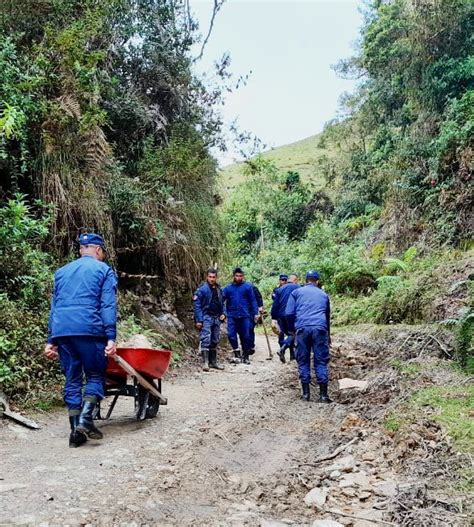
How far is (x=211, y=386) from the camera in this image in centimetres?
852

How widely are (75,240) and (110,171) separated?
1.79 metres

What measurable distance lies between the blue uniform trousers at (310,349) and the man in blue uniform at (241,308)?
11.4ft

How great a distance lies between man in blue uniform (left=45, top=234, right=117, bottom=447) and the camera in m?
5.01

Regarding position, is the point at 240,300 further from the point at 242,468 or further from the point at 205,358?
the point at 242,468

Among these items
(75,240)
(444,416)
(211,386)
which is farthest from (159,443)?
(75,240)

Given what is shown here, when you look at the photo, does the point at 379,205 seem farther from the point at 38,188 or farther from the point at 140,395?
the point at 140,395

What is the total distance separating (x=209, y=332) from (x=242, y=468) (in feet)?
18.5

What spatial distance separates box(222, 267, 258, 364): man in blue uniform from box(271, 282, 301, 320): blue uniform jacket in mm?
614

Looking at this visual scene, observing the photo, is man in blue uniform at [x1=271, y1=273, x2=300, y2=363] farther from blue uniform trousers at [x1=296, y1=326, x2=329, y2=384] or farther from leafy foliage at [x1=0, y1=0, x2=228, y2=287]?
blue uniform trousers at [x1=296, y1=326, x2=329, y2=384]

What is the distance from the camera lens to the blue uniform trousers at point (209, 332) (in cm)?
1025

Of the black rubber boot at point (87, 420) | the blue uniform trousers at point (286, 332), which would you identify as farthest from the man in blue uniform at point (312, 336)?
the black rubber boot at point (87, 420)

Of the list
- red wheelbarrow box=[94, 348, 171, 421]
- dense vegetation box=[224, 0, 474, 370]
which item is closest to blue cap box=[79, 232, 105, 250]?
red wheelbarrow box=[94, 348, 171, 421]

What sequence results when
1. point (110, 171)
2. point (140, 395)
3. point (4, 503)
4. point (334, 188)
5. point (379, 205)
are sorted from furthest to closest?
1. point (334, 188)
2. point (379, 205)
3. point (110, 171)
4. point (140, 395)
5. point (4, 503)

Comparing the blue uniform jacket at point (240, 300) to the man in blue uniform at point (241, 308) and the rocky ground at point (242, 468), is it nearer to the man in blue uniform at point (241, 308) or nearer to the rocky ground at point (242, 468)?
the man in blue uniform at point (241, 308)
